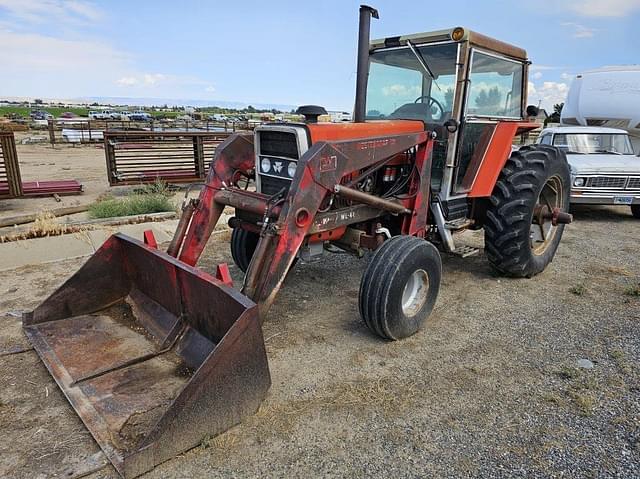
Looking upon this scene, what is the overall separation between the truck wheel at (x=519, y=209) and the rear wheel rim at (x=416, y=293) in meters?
1.34

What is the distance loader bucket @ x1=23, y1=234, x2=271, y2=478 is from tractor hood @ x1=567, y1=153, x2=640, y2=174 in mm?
7312

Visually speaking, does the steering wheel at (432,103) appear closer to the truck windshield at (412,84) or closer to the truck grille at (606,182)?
the truck windshield at (412,84)

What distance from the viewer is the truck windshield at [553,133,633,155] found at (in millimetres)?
8984

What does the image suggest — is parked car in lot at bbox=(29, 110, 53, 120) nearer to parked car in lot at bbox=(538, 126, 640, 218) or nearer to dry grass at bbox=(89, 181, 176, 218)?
dry grass at bbox=(89, 181, 176, 218)

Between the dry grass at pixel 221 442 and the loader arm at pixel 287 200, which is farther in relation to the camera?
the loader arm at pixel 287 200

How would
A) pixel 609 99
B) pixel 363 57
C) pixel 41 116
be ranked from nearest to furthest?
1. pixel 363 57
2. pixel 609 99
3. pixel 41 116

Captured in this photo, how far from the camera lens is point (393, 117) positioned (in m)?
4.78

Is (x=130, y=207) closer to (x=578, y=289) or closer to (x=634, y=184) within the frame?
(x=578, y=289)

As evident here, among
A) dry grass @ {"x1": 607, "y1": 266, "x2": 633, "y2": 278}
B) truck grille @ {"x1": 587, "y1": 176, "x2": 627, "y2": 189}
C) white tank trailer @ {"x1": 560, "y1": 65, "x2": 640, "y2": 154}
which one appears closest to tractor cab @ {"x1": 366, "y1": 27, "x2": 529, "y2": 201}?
dry grass @ {"x1": 607, "y1": 266, "x2": 633, "y2": 278}

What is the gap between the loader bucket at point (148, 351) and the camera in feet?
7.88

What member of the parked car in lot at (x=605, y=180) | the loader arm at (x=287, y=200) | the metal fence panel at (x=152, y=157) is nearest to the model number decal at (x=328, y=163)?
the loader arm at (x=287, y=200)

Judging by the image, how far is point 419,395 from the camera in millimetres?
3039

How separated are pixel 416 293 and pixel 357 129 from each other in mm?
1433

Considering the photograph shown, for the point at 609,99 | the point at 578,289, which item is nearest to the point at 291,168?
the point at 578,289
